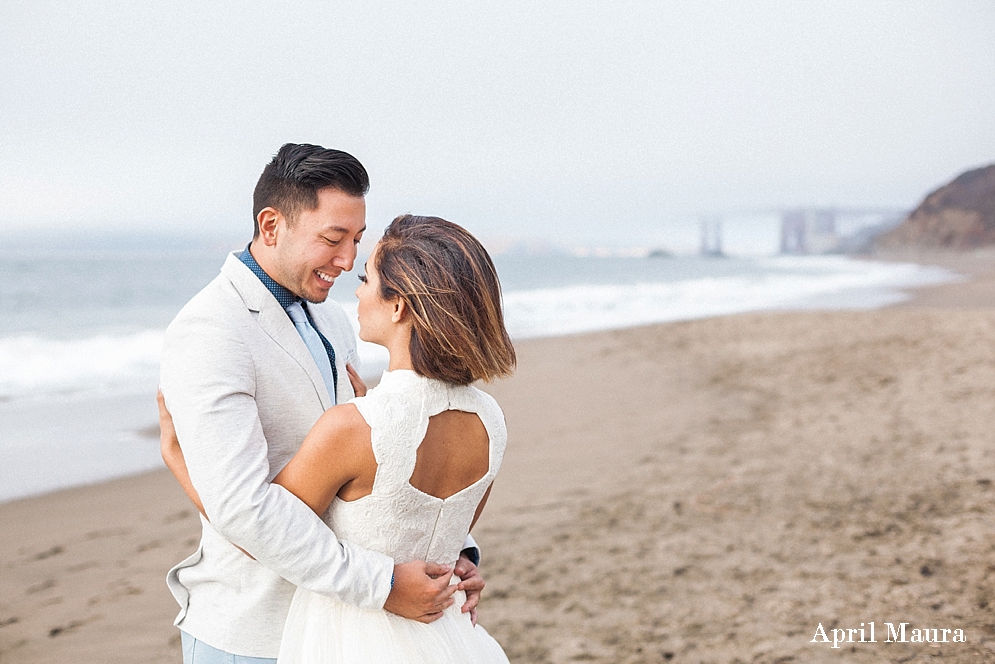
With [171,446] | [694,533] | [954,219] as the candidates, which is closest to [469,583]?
[171,446]

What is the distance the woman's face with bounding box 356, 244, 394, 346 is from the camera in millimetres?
1570

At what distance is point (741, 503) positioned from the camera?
528cm

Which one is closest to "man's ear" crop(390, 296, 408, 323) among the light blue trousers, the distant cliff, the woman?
the woman

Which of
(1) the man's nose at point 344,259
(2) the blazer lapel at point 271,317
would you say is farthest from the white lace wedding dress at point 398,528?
(1) the man's nose at point 344,259

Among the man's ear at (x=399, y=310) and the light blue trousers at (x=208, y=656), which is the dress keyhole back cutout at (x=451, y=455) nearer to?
the man's ear at (x=399, y=310)

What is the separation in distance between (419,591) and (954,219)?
75201 mm

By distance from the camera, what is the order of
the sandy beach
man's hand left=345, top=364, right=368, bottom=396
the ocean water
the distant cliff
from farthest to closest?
the distant cliff → the ocean water → the sandy beach → man's hand left=345, top=364, right=368, bottom=396

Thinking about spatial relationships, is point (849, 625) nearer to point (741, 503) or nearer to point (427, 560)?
point (741, 503)

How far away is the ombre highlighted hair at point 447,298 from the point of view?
4.93 ft

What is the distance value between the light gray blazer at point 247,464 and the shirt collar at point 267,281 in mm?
44

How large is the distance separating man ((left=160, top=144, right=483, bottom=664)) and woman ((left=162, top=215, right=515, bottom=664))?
2.2 inches

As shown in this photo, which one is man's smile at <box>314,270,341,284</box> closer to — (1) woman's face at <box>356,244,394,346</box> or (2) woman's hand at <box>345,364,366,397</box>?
(1) woman's face at <box>356,244,394,346</box>

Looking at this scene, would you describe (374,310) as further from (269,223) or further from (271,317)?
(269,223)

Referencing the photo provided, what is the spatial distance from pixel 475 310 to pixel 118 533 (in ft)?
14.8
